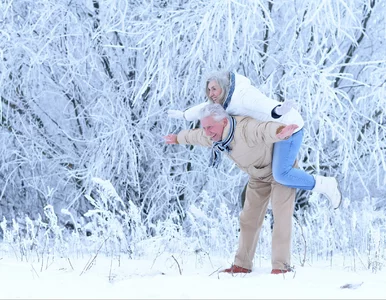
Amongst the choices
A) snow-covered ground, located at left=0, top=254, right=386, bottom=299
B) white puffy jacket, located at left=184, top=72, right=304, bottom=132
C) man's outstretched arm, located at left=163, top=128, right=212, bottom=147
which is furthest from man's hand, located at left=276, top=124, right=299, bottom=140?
snow-covered ground, located at left=0, top=254, right=386, bottom=299

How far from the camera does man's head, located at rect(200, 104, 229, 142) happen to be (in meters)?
3.87

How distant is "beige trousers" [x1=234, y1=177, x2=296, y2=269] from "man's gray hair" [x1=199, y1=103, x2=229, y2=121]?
567mm

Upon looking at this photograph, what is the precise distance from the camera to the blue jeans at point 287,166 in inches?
153

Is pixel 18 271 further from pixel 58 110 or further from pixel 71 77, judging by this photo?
pixel 58 110

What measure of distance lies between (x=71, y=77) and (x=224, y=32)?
6.09 feet

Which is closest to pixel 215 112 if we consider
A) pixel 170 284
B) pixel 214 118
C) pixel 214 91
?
pixel 214 118

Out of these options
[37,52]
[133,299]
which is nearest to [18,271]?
[133,299]

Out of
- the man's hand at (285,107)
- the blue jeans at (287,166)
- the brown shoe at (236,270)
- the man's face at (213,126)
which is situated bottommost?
the brown shoe at (236,270)

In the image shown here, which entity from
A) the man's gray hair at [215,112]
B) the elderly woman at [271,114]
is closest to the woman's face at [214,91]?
the elderly woman at [271,114]

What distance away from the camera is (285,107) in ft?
12.1

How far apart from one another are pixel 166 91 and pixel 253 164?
92.2 inches

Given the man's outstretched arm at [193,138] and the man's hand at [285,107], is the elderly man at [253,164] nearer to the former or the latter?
the man's outstretched arm at [193,138]

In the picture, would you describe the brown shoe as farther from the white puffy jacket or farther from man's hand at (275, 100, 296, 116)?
man's hand at (275, 100, 296, 116)

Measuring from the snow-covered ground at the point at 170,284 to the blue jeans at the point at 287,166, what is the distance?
21.9 inches
